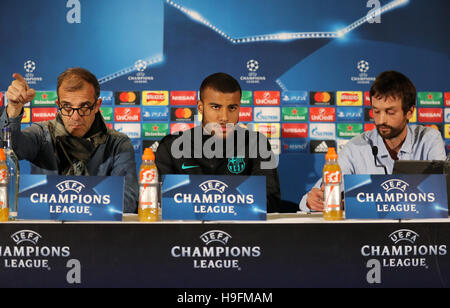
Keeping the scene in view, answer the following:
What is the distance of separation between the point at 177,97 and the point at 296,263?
7.13 ft

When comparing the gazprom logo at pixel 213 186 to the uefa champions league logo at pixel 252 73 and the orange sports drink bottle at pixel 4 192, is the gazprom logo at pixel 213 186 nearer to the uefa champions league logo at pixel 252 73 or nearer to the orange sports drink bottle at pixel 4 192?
the orange sports drink bottle at pixel 4 192

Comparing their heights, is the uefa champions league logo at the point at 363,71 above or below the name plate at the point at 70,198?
→ above

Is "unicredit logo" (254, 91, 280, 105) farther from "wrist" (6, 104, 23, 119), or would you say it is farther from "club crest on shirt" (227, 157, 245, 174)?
"wrist" (6, 104, 23, 119)

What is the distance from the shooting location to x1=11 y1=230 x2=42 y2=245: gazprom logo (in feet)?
4.15

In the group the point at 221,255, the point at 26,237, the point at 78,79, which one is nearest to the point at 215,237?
the point at 221,255

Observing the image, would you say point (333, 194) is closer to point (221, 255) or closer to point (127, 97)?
point (221, 255)

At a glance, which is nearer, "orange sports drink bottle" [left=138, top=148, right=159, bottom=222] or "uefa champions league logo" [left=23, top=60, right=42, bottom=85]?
"orange sports drink bottle" [left=138, top=148, right=159, bottom=222]

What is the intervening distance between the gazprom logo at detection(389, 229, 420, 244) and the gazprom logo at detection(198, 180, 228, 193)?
1.72 ft

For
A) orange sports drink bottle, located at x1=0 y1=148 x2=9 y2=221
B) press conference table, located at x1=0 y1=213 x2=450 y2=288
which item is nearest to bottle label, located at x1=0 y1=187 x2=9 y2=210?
orange sports drink bottle, located at x1=0 y1=148 x2=9 y2=221

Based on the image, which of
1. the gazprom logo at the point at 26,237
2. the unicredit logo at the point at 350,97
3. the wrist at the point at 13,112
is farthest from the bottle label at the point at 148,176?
the unicredit logo at the point at 350,97

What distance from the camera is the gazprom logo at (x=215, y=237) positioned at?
1.28 metres

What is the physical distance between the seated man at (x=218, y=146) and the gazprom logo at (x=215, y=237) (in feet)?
3.49

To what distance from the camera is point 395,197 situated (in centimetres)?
137

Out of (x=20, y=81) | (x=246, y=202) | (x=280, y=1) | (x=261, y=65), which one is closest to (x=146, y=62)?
(x=261, y=65)
